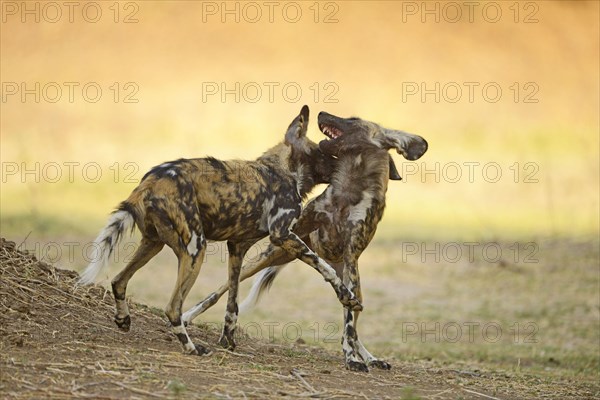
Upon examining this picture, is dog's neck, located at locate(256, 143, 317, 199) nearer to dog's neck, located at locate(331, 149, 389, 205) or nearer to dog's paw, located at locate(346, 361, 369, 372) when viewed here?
dog's neck, located at locate(331, 149, 389, 205)

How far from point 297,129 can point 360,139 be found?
→ 22.7 inches

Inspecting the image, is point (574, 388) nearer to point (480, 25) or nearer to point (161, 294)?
point (161, 294)

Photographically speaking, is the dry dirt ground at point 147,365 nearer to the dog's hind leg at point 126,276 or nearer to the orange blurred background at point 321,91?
the dog's hind leg at point 126,276

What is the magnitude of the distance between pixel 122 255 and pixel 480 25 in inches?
748

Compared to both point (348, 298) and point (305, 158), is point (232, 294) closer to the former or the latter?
point (348, 298)

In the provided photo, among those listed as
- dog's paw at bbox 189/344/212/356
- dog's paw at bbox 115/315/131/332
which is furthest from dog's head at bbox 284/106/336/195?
dog's paw at bbox 115/315/131/332

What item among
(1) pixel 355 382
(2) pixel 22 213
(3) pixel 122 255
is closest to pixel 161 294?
(3) pixel 122 255

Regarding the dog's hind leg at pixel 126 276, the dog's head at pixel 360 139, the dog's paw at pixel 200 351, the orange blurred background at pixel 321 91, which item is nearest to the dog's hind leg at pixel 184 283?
the dog's paw at pixel 200 351

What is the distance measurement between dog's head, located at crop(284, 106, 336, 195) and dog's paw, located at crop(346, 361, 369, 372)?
1.42 metres

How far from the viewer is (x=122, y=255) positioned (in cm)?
1644

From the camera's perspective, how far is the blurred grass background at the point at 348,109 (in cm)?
2164

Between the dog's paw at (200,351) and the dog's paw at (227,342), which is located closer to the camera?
the dog's paw at (200,351)

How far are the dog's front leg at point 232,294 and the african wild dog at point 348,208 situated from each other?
31cm

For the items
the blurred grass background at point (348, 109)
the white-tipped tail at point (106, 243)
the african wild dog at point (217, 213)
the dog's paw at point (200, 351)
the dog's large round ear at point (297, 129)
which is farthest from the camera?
the blurred grass background at point (348, 109)
